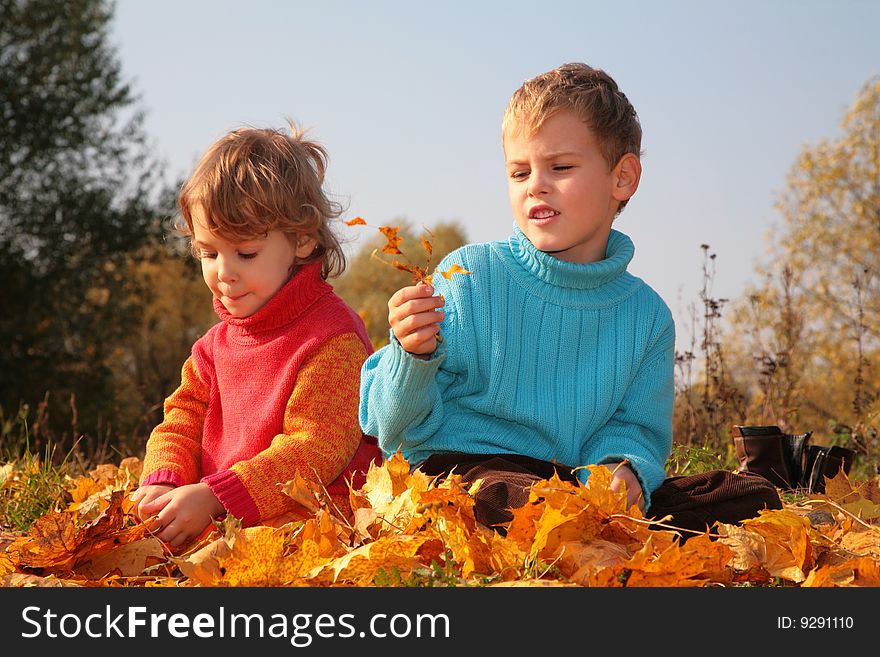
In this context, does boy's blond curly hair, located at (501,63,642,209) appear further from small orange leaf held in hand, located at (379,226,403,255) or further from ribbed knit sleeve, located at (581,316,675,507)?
small orange leaf held in hand, located at (379,226,403,255)

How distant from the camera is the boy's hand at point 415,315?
2.46 meters

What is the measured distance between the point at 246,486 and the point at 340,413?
14.7 inches

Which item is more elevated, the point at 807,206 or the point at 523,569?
the point at 807,206

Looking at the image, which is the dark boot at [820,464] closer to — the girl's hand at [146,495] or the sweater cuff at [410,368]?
the sweater cuff at [410,368]

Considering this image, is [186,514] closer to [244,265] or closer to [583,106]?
[244,265]

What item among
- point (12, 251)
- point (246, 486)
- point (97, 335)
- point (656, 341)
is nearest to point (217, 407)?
point (246, 486)

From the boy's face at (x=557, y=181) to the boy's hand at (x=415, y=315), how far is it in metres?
0.50

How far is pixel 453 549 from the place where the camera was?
212 centimetres

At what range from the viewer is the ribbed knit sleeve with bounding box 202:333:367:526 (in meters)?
2.88
